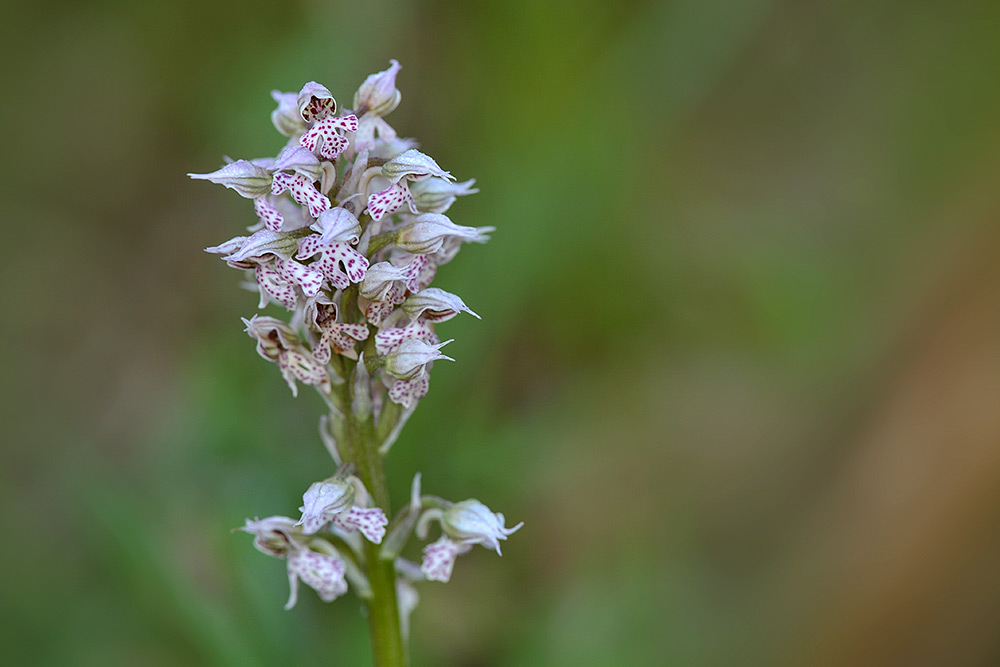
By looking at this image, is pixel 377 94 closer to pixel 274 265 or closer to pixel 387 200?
pixel 387 200

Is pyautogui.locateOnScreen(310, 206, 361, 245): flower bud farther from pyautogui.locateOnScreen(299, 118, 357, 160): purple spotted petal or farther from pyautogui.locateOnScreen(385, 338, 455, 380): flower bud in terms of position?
pyautogui.locateOnScreen(385, 338, 455, 380): flower bud

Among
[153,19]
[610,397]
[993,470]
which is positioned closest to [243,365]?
[610,397]

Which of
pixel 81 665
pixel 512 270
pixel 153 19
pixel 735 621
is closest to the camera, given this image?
pixel 81 665

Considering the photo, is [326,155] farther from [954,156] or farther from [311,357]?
[954,156]

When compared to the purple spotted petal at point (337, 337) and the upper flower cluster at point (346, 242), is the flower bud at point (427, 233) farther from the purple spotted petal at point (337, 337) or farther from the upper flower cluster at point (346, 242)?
the purple spotted petal at point (337, 337)

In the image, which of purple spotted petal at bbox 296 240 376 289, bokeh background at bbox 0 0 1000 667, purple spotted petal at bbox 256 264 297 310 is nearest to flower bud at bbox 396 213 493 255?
purple spotted petal at bbox 296 240 376 289

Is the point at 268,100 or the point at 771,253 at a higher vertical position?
the point at 771,253

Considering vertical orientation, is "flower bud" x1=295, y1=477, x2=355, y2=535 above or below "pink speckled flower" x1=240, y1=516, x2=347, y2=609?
above

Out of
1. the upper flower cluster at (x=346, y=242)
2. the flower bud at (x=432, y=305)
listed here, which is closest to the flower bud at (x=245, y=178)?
the upper flower cluster at (x=346, y=242)
